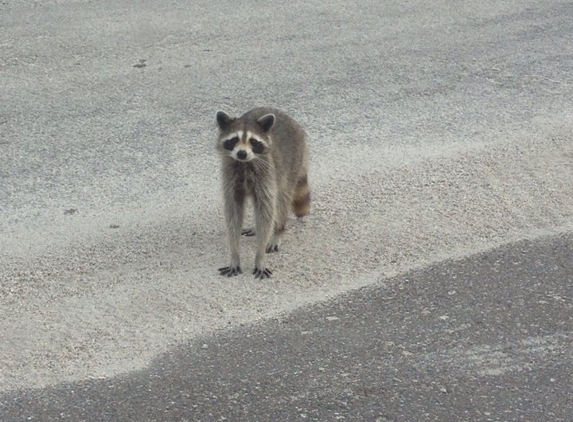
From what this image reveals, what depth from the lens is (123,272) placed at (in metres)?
5.55

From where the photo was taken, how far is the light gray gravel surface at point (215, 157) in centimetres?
528

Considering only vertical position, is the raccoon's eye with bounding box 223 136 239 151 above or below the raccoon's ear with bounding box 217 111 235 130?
below

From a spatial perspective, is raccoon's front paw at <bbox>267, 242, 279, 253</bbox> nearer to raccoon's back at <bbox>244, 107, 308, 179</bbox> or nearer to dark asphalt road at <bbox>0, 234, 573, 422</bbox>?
raccoon's back at <bbox>244, 107, 308, 179</bbox>

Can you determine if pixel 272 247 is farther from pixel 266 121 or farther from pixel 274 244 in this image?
pixel 266 121

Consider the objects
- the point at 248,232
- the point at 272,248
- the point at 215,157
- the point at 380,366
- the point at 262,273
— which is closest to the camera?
the point at 380,366

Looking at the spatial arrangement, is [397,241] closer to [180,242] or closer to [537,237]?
[537,237]

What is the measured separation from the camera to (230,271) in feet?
18.5

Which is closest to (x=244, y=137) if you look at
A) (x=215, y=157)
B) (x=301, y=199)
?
(x=301, y=199)

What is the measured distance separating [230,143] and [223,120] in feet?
0.48

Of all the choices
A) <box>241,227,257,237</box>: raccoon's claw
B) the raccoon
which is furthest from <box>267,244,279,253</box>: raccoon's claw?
<box>241,227,257,237</box>: raccoon's claw

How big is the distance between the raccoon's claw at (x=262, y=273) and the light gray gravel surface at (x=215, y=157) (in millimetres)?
100

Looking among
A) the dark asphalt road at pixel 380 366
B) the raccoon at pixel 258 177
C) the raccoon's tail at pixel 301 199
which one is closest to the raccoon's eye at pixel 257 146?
the raccoon at pixel 258 177

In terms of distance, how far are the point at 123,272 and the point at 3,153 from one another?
1.94 meters

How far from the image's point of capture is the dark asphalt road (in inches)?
171
